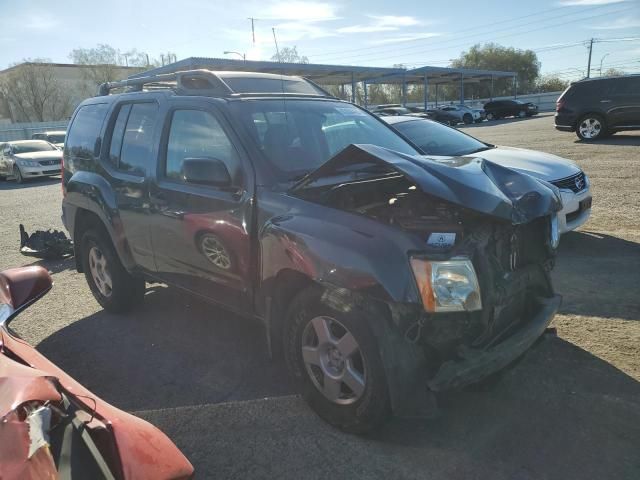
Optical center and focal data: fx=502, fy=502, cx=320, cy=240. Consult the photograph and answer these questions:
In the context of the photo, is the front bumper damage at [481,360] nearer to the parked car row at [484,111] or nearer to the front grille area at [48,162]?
the front grille area at [48,162]

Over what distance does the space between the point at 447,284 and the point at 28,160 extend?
18.9 metres

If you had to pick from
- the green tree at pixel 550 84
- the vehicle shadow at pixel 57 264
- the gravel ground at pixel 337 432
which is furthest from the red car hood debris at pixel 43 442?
the green tree at pixel 550 84

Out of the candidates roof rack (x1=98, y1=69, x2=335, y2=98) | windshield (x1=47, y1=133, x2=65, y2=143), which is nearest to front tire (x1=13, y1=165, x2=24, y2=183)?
windshield (x1=47, y1=133, x2=65, y2=143)

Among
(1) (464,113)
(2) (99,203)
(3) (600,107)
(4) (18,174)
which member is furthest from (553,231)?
(1) (464,113)

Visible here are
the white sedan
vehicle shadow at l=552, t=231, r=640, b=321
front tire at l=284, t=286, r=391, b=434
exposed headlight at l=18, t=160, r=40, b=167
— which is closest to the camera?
front tire at l=284, t=286, r=391, b=434

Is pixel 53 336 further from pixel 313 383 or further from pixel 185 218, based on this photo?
pixel 313 383

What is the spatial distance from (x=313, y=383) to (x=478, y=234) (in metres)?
1.27

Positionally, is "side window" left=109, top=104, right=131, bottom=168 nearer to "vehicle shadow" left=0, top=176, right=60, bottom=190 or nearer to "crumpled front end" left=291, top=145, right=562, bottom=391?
"crumpled front end" left=291, top=145, right=562, bottom=391

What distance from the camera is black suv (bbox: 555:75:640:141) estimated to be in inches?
583

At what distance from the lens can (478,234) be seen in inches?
103

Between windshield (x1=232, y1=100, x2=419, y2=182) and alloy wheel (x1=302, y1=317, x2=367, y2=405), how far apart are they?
1.02 meters

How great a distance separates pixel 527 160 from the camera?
638cm

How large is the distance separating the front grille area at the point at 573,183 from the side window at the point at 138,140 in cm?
451

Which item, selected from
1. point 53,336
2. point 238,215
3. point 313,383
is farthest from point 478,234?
point 53,336
